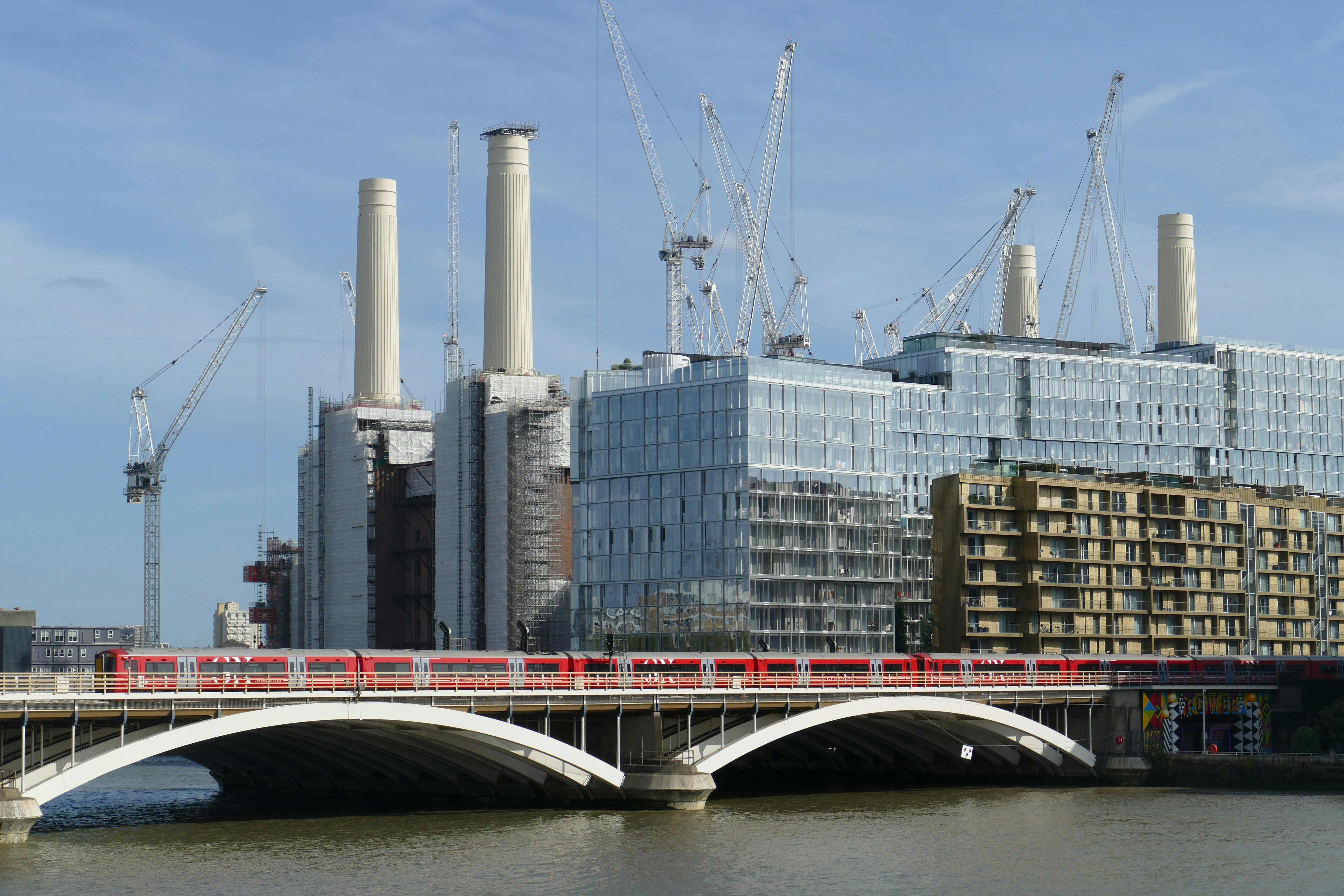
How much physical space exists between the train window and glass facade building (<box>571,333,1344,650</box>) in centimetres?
5729

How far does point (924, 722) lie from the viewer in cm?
11112

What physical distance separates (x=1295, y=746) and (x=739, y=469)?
169 ft

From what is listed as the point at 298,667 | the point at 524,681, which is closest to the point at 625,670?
the point at 524,681

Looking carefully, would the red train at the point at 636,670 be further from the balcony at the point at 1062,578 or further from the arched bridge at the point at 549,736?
the balcony at the point at 1062,578

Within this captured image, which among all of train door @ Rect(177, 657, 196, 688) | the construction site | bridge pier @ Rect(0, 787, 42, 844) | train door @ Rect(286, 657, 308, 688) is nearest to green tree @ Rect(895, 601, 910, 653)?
the construction site

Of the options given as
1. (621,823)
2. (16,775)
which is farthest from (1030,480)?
(16,775)

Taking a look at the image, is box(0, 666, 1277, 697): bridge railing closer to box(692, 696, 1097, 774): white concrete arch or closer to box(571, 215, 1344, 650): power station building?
box(692, 696, 1097, 774): white concrete arch

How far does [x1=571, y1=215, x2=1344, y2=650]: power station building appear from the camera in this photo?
156 m

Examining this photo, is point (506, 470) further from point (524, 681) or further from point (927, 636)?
point (524, 681)

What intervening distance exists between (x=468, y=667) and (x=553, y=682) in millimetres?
5037

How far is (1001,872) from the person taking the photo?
2975 inches

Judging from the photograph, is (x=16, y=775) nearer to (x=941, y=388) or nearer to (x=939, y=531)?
(x=939, y=531)

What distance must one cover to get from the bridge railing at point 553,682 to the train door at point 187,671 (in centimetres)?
8

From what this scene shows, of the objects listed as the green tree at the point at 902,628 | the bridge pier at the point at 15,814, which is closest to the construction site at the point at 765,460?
the green tree at the point at 902,628
